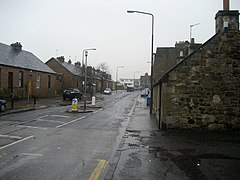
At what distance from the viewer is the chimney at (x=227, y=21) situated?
11945 mm

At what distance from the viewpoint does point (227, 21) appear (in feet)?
39.5

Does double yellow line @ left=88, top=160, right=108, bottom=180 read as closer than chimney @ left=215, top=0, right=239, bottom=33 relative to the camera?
Yes

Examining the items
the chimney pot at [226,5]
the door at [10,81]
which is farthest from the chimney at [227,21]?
the door at [10,81]

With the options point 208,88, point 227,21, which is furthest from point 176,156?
point 227,21

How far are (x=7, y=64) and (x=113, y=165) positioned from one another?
28720 mm

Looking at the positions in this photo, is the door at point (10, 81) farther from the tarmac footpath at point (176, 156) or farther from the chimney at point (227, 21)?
the chimney at point (227, 21)

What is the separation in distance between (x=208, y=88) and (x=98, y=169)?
7775 mm

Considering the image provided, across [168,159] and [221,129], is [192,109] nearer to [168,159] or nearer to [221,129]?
[221,129]

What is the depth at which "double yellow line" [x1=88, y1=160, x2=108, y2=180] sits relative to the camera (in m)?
5.65

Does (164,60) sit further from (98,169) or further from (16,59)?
(98,169)

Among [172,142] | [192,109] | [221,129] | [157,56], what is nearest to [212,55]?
[192,109]

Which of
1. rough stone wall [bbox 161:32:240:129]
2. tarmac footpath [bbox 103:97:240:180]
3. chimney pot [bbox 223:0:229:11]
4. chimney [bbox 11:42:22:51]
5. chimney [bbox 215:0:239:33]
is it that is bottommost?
tarmac footpath [bbox 103:97:240:180]

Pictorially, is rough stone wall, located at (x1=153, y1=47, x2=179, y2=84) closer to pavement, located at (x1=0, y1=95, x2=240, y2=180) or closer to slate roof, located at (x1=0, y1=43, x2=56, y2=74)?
slate roof, located at (x1=0, y1=43, x2=56, y2=74)

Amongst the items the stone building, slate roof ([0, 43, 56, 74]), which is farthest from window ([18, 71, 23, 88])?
the stone building
